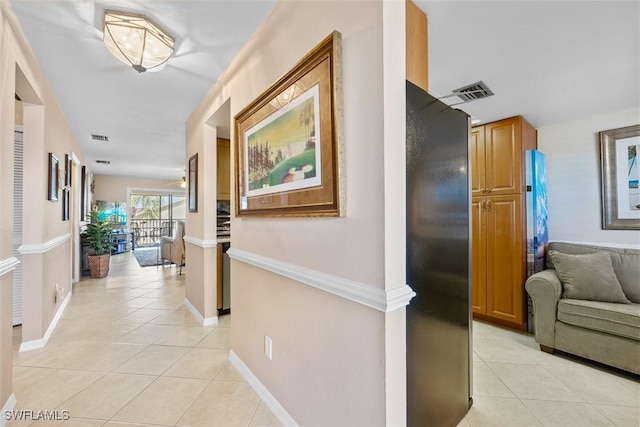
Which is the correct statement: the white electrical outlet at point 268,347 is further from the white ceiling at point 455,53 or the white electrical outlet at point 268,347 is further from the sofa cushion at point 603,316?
the sofa cushion at point 603,316

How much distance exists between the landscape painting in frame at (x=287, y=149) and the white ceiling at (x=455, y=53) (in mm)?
707

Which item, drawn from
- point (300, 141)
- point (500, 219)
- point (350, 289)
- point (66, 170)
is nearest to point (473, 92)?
point (500, 219)

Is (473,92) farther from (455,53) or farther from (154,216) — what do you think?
(154,216)

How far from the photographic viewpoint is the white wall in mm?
2777

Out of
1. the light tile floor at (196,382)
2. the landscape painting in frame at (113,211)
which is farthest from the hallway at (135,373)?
the landscape painting in frame at (113,211)

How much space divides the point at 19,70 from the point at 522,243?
14.4 feet

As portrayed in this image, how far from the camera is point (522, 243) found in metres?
2.81

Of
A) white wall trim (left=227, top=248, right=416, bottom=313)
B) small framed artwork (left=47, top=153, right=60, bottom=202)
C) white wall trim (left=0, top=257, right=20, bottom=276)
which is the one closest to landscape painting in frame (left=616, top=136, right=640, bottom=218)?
white wall trim (left=227, top=248, right=416, bottom=313)

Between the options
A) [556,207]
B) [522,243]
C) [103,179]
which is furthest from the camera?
[103,179]

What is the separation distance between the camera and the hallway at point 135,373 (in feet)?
5.35

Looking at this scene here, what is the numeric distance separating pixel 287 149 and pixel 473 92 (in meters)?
1.85

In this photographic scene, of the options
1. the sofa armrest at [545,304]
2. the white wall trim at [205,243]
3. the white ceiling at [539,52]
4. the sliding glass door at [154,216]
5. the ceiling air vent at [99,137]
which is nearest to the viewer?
the white ceiling at [539,52]

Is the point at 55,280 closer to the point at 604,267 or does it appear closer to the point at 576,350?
the point at 576,350

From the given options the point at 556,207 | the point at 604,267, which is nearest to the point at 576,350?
the point at 604,267
